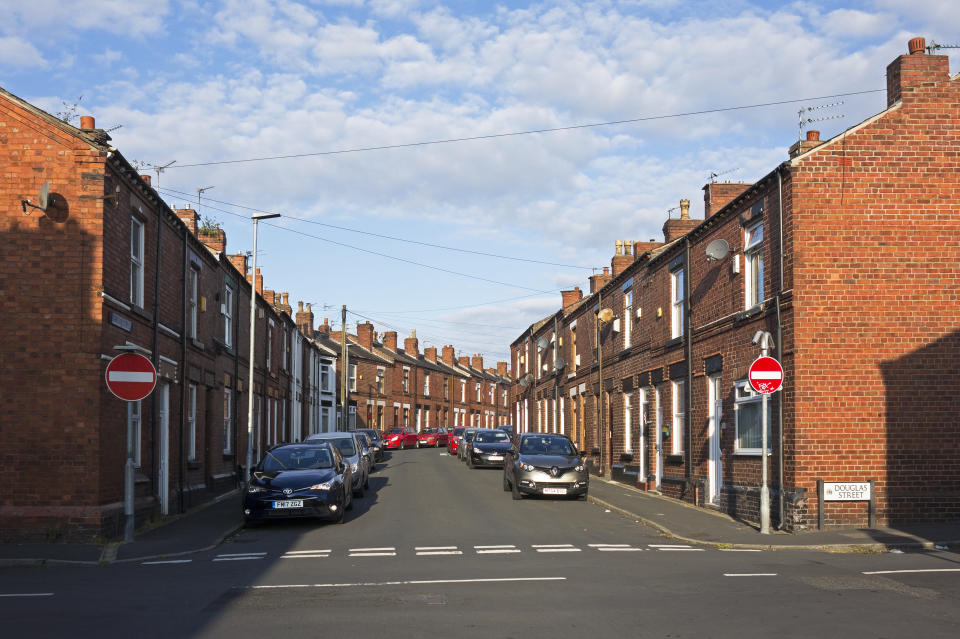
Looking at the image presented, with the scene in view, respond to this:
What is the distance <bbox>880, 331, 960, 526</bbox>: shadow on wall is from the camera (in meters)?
16.5

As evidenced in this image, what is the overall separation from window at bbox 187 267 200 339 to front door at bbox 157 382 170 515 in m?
2.72

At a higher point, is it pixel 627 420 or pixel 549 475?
pixel 627 420

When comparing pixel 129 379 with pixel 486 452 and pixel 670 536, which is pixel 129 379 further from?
pixel 486 452

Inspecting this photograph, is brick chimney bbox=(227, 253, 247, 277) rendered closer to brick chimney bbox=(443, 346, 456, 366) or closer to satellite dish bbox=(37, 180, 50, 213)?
satellite dish bbox=(37, 180, 50, 213)

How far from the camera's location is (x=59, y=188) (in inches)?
611

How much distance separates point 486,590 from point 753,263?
1149 cm

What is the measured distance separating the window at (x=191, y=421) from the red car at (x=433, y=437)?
41.3 meters

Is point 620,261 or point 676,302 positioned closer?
point 676,302

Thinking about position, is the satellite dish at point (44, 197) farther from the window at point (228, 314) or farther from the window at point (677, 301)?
Answer: the window at point (677, 301)

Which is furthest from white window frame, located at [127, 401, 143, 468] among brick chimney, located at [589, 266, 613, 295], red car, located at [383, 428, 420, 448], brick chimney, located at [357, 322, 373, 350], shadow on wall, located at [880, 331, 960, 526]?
brick chimney, located at [357, 322, 373, 350]

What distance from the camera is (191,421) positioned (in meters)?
22.9

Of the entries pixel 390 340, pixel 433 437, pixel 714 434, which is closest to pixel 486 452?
pixel 714 434

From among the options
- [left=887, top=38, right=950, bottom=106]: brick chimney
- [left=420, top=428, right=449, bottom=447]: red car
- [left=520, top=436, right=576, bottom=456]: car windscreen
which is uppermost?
[left=887, top=38, right=950, bottom=106]: brick chimney

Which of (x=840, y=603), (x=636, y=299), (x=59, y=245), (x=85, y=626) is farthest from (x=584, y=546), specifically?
(x=636, y=299)
